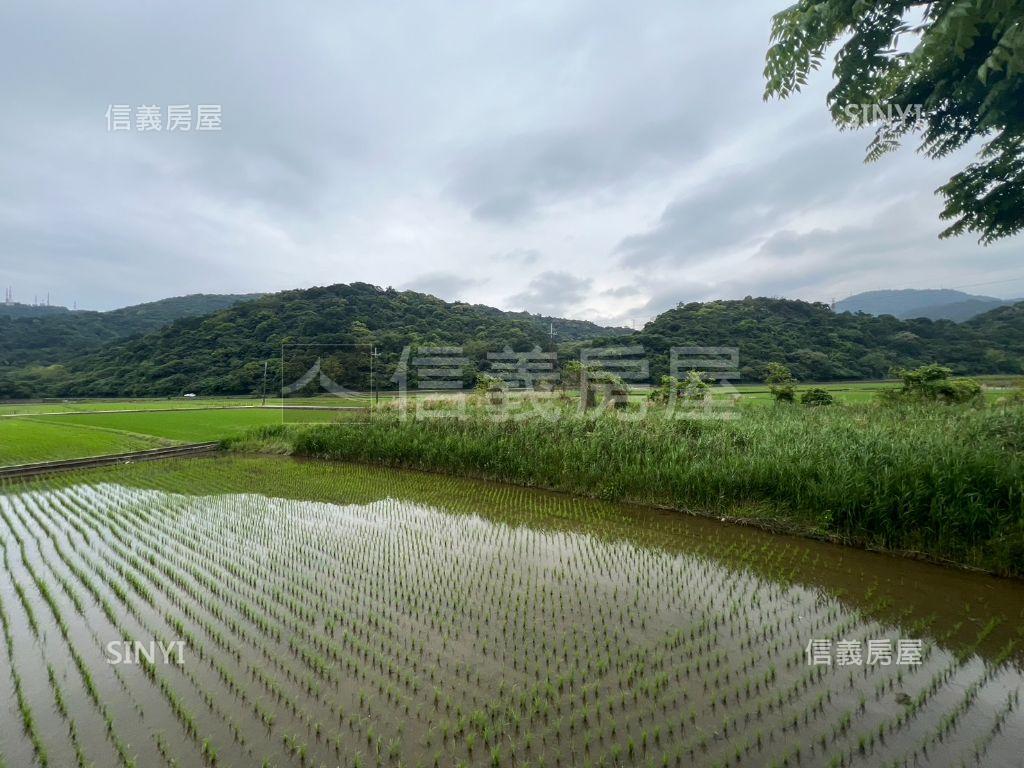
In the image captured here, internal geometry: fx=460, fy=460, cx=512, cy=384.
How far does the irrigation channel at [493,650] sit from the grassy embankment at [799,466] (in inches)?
20.7

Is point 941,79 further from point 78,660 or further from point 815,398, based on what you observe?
point 815,398

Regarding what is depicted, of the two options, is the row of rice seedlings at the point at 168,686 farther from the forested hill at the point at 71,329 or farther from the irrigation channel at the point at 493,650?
the forested hill at the point at 71,329

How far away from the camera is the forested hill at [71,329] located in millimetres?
63594

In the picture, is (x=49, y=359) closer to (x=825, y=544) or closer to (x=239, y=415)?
(x=239, y=415)

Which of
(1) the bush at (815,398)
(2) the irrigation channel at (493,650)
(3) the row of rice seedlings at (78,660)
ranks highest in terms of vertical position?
(1) the bush at (815,398)

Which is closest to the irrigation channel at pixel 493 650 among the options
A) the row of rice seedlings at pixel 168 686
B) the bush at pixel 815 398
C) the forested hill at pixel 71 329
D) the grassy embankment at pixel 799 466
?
the row of rice seedlings at pixel 168 686

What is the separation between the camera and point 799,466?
23.5 ft

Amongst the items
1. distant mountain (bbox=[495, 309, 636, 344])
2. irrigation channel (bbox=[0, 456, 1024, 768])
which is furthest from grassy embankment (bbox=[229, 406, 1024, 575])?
distant mountain (bbox=[495, 309, 636, 344])

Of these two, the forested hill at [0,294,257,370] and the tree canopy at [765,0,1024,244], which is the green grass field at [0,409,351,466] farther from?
the forested hill at [0,294,257,370]

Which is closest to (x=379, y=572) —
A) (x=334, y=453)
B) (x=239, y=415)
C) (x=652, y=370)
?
(x=334, y=453)

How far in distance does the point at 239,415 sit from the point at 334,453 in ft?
37.8

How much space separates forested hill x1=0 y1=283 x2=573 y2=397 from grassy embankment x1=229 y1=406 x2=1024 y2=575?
27.2 metres

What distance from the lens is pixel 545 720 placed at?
2.90 m

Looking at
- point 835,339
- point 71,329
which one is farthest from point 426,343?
point 71,329
